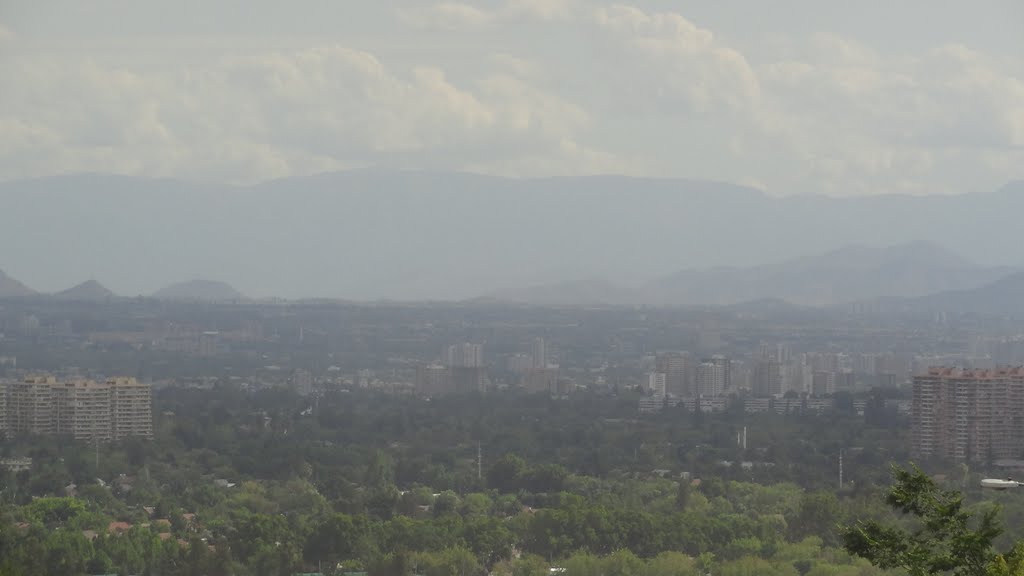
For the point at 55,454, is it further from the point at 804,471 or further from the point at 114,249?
the point at 114,249

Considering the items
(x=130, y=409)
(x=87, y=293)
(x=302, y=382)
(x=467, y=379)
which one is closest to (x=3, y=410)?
(x=130, y=409)

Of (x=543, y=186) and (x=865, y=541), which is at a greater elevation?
(x=543, y=186)

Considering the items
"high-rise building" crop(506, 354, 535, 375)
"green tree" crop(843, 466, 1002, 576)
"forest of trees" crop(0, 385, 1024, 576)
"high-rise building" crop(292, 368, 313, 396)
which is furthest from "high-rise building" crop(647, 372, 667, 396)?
"green tree" crop(843, 466, 1002, 576)

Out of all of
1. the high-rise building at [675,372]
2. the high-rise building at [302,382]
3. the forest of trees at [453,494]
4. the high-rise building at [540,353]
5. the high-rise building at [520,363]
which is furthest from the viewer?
the high-rise building at [540,353]

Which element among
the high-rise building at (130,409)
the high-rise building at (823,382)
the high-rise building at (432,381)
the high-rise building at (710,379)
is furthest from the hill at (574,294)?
the high-rise building at (130,409)

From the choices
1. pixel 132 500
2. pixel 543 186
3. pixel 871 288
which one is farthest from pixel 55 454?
pixel 543 186

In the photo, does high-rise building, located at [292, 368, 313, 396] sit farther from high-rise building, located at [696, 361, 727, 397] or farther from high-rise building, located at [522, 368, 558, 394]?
high-rise building, located at [696, 361, 727, 397]

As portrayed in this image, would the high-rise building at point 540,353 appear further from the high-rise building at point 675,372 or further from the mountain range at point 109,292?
the mountain range at point 109,292
